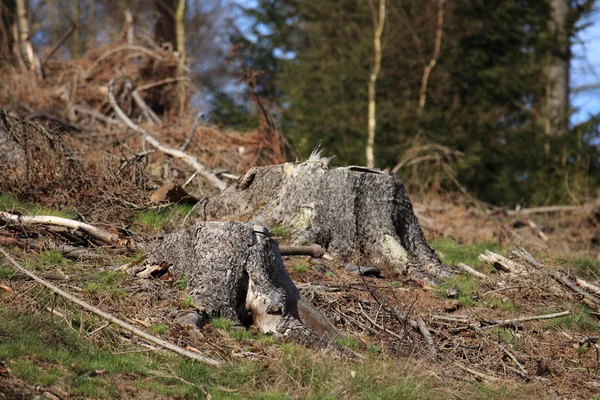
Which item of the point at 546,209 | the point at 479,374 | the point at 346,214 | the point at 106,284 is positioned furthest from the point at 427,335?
the point at 546,209

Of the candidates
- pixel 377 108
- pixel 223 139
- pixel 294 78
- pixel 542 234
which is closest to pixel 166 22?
pixel 294 78

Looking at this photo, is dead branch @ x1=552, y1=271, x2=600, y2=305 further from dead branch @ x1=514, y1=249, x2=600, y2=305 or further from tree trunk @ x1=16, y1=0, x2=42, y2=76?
tree trunk @ x1=16, y1=0, x2=42, y2=76

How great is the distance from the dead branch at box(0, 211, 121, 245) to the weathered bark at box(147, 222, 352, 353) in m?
1.60

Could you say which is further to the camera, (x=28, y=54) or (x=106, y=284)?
(x=28, y=54)

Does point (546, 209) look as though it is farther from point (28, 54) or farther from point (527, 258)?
point (28, 54)

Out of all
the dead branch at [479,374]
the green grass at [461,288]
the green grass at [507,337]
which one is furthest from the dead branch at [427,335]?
the green grass at [461,288]

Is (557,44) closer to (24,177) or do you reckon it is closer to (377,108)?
(377,108)

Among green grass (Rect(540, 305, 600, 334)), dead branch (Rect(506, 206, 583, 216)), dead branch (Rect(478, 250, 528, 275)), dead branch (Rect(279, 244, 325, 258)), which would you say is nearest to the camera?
green grass (Rect(540, 305, 600, 334))

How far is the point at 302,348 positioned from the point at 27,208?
4587 mm

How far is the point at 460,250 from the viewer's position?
34.5ft

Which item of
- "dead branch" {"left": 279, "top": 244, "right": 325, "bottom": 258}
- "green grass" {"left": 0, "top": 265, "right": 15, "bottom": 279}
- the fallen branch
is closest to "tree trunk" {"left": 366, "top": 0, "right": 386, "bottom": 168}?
"dead branch" {"left": 279, "top": 244, "right": 325, "bottom": 258}

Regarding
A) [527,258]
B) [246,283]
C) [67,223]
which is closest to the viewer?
[246,283]

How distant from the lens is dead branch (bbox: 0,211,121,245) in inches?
307

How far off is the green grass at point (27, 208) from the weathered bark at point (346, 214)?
1876 millimetres
